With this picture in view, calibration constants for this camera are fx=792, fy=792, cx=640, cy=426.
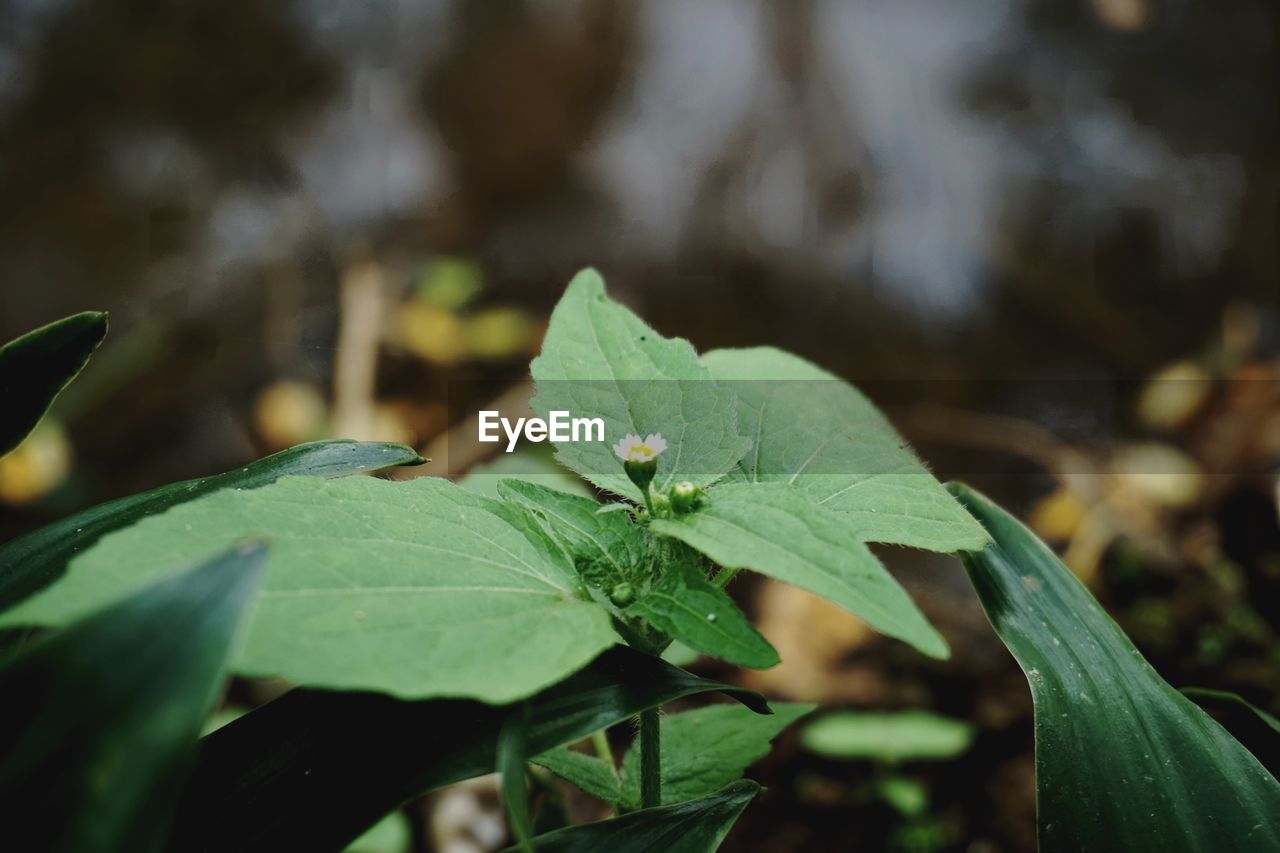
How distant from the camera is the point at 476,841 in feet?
4.42

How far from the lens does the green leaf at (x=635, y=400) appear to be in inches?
23.5

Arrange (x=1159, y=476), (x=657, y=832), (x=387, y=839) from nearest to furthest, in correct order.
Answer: (x=657, y=832) → (x=387, y=839) → (x=1159, y=476)

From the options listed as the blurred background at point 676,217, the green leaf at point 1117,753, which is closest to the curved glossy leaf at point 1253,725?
the green leaf at point 1117,753

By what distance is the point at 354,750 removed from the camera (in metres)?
0.50

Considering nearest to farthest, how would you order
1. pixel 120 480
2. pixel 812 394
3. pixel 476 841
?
1. pixel 812 394
2. pixel 476 841
3. pixel 120 480

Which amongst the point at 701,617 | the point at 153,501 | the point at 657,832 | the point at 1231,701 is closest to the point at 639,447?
the point at 701,617

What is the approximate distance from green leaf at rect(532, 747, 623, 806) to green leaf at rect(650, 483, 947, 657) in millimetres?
262

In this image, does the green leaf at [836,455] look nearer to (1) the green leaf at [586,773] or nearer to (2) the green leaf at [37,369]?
(1) the green leaf at [586,773]

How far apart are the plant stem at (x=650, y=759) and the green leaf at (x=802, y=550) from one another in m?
0.17

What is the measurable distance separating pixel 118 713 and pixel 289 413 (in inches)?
84.6

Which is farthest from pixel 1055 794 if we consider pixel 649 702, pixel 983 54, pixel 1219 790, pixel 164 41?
pixel 164 41

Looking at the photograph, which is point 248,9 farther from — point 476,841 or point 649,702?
point 649,702

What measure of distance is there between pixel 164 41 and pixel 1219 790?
3.53 m

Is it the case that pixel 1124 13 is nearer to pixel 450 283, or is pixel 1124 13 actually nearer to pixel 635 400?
pixel 450 283
